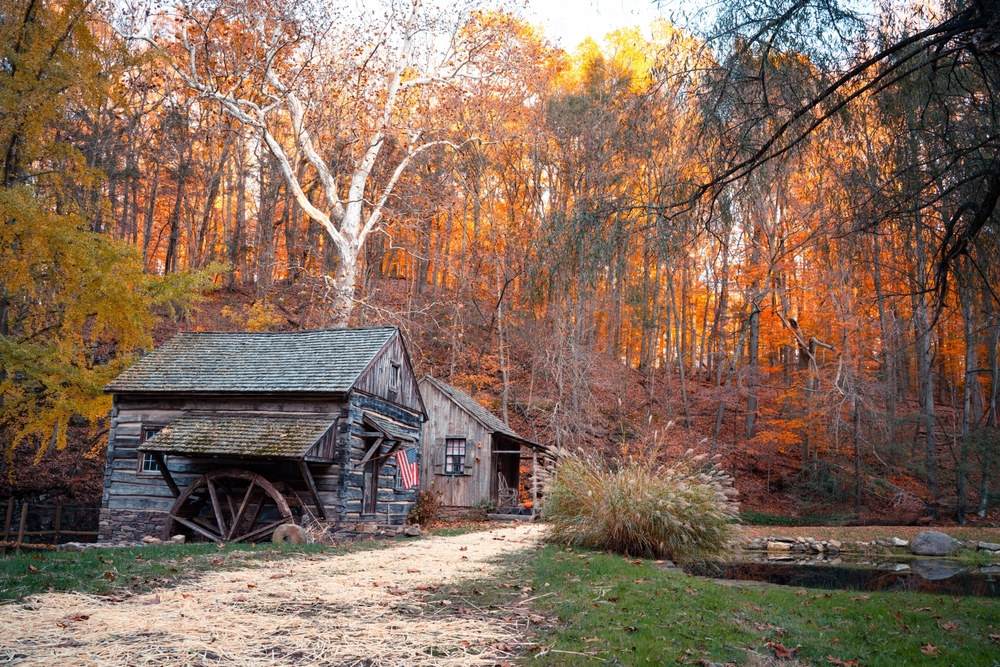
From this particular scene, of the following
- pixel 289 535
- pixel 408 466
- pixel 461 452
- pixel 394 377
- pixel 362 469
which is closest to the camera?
pixel 289 535

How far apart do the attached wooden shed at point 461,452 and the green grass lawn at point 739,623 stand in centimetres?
1411

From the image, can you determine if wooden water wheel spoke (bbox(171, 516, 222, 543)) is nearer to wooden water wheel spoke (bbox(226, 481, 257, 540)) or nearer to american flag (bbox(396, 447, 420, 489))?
wooden water wheel spoke (bbox(226, 481, 257, 540))

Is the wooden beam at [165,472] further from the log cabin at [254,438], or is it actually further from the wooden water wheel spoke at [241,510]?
the wooden water wheel spoke at [241,510]

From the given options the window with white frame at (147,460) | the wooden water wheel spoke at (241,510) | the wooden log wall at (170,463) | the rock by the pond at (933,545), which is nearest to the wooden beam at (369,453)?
the wooden log wall at (170,463)

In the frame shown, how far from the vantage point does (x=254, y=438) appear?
14164 millimetres

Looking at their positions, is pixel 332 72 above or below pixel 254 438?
above

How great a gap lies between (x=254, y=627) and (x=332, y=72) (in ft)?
63.6

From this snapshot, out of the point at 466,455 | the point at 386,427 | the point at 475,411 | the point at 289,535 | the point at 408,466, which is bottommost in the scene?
the point at 289,535

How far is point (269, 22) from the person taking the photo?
64.6ft

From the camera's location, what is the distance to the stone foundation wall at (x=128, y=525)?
15.4 metres

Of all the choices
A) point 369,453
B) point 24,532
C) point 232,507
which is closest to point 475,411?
point 369,453

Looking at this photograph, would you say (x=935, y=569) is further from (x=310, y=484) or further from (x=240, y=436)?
(x=240, y=436)

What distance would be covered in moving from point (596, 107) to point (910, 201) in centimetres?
1964

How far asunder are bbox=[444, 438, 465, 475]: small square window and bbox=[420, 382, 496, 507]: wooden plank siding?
4.3 inches
